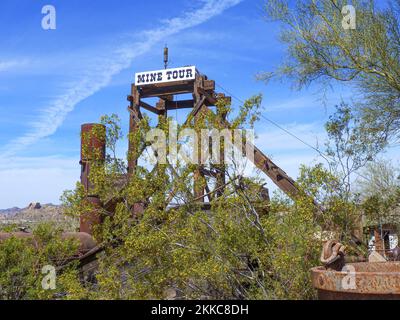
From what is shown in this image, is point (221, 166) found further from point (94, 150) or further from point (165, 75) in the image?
point (165, 75)

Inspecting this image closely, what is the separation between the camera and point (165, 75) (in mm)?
14227

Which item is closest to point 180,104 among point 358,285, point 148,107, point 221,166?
point 148,107

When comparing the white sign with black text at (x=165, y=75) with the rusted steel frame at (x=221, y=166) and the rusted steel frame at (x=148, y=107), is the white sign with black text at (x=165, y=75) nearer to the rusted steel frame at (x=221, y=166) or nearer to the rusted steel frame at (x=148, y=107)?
the rusted steel frame at (x=148, y=107)

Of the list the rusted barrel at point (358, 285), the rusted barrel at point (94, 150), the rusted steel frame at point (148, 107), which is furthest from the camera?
the rusted steel frame at point (148, 107)

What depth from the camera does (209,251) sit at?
534cm

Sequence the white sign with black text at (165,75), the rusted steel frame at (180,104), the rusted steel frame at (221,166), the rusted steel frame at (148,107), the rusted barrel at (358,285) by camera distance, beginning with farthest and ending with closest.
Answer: the rusted steel frame at (180,104) → the rusted steel frame at (148,107) → the white sign with black text at (165,75) → the rusted steel frame at (221,166) → the rusted barrel at (358,285)

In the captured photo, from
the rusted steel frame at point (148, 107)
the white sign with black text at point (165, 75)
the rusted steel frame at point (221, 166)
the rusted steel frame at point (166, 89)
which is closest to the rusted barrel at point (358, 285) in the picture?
the rusted steel frame at point (221, 166)

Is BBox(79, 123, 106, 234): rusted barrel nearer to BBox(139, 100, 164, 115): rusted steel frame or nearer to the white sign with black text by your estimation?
the white sign with black text

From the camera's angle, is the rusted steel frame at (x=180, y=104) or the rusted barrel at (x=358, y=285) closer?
the rusted barrel at (x=358, y=285)

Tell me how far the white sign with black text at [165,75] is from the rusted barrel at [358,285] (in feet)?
34.4

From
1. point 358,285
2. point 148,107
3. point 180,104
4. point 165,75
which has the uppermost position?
point 165,75

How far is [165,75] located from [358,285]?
11398 millimetres

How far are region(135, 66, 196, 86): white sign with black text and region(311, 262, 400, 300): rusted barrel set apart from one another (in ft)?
34.4

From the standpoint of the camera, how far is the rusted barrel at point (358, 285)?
3586 millimetres
